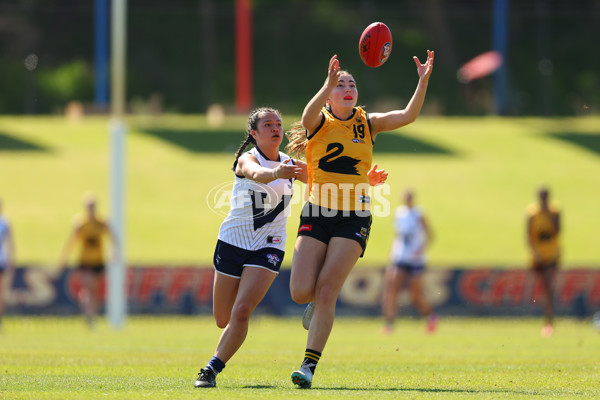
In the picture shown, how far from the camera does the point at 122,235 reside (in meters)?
17.4

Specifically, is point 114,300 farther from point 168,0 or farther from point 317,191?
point 168,0

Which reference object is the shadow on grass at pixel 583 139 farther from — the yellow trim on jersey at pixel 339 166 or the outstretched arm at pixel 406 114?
the yellow trim on jersey at pixel 339 166

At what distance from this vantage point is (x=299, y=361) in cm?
1060

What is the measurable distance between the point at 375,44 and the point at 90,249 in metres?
10.3

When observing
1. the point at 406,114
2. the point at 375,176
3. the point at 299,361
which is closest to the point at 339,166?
the point at 375,176

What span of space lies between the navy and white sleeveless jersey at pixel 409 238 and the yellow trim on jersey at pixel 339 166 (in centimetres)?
849

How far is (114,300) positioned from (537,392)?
10.6 meters

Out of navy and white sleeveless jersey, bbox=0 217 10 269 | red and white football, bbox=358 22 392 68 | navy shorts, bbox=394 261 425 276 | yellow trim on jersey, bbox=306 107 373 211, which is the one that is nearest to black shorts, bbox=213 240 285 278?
yellow trim on jersey, bbox=306 107 373 211

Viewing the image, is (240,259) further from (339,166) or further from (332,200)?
(339,166)

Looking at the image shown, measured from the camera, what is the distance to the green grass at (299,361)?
299 inches

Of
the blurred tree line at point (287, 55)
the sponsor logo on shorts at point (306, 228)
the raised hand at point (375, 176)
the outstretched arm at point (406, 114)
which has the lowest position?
the sponsor logo on shorts at point (306, 228)

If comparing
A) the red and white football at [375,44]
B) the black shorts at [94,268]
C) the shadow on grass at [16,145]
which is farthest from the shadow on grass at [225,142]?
the red and white football at [375,44]

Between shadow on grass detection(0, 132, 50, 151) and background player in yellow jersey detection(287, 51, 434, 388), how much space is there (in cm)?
2212

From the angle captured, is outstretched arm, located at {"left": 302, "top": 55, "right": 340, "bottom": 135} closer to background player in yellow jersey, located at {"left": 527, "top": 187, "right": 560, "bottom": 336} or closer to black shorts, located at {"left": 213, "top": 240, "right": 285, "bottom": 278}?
black shorts, located at {"left": 213, "top": 240, "right": 285, "bottom": 278}
